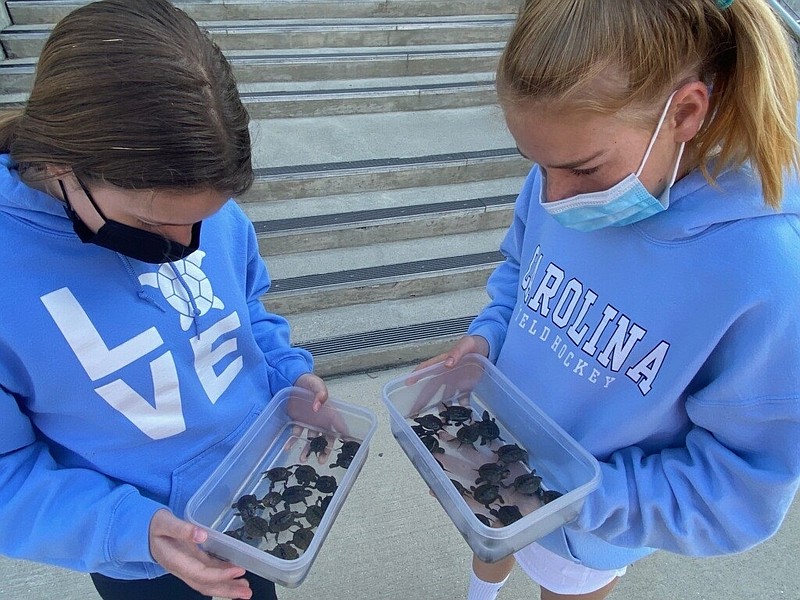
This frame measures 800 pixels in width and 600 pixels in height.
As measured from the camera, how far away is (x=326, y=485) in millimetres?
1325

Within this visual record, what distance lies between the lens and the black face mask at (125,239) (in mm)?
903

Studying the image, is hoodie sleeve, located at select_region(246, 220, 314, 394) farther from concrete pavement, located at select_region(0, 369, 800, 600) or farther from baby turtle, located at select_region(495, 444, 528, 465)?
concrete pavement, located at select_region(0, 369, 800, 600)

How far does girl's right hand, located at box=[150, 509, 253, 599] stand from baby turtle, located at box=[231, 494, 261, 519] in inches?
10.0

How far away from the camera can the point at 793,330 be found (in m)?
0.83

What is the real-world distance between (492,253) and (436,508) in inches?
64.4

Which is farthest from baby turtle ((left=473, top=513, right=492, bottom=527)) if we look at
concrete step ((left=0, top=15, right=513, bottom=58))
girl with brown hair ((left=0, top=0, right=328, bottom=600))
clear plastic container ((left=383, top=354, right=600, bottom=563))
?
concrete step ((left=0, top=15, right=513, bottom=58))

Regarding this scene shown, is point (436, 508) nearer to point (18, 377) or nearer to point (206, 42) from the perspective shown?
point (18, 377)

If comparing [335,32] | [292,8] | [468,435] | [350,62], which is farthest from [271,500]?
[292,8]

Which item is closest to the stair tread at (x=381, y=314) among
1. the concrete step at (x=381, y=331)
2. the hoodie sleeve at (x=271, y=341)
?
the concrete step at (x=381, y=331)

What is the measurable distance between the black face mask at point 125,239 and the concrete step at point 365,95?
3.00m

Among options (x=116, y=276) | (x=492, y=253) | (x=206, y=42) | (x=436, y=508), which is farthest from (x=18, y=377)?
(x=492, y=253)

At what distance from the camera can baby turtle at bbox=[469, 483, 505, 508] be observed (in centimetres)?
120

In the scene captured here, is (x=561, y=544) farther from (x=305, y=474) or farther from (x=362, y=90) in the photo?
(x=362, y=90)

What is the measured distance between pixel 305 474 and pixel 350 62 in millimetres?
3461
